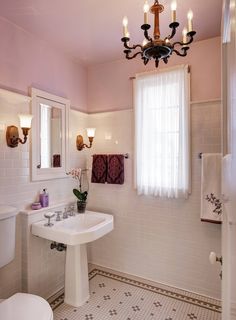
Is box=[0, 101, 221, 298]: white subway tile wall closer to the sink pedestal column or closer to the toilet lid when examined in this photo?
the sink pedestal column

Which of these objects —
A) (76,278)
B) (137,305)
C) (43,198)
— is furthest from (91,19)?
(137,305)

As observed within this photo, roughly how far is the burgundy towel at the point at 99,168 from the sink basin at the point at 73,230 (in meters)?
0.47

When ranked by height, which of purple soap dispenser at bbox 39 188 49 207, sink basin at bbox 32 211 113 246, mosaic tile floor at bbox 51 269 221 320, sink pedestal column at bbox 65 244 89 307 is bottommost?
mosaic tile floor at bbox 51 269 221 320

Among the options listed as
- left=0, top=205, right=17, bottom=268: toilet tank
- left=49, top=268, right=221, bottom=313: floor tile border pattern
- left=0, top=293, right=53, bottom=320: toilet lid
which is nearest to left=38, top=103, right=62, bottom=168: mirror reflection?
left=0, top=205, right=17, bottom=268: toilet tank

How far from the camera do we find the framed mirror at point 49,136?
2092mm

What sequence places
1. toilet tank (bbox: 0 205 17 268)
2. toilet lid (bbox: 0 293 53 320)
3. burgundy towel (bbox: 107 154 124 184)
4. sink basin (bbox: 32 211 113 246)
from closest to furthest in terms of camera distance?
toilet lid (bbox: 0 293 53 320) < toilet tank (bbox: 0 205 17 268) < sink basin (bbox: 32 211 113 246) < burgundy towel (bbox: 107 154 124 184)

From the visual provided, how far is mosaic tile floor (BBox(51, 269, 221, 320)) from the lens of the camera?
6.30ft

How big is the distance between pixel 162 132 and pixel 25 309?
189 cm

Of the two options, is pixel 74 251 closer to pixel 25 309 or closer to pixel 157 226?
pixel 25 309

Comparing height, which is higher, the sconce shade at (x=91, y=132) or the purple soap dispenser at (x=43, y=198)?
the sconce shade at (x=91, y=132)

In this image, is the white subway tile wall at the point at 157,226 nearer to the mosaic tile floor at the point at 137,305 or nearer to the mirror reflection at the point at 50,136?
the mosaic tile floor at the point at 137,305

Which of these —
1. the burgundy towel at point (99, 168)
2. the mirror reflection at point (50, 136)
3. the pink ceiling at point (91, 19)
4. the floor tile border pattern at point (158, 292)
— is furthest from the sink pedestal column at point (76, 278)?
the pink ceiling at point (91, 19)

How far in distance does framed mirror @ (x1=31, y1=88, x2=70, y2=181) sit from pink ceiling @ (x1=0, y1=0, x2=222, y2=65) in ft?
1.89

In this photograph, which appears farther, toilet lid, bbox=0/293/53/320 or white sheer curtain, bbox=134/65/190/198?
white sheer curtain, bbox=134/65/190/198
